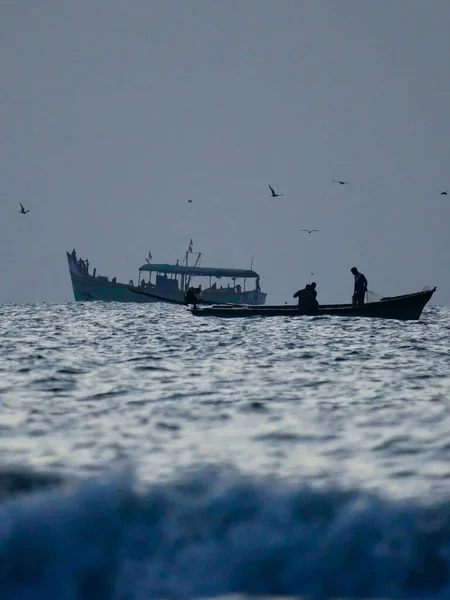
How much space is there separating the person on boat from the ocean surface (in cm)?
2244

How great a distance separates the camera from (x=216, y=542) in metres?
5.59

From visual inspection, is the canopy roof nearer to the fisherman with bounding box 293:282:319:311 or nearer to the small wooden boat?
the small wooden boat

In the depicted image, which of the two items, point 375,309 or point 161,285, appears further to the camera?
point 161,285

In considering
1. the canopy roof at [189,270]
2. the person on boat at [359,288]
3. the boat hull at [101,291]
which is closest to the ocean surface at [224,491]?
the person on boat at [359,288]

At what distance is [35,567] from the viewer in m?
5.26

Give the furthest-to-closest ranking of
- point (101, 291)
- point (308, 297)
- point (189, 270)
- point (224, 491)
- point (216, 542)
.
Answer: point (101, 291)
point (189, 270)
point (308, 297)
point (224, 491)
point (216, 542)

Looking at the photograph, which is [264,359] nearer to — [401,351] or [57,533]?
[401,351]

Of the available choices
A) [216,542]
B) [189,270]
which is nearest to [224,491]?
[216,542]

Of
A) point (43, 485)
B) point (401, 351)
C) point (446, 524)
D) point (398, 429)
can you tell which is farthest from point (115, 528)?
point (401, 351)

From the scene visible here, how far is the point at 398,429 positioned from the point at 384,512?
9.32 feet

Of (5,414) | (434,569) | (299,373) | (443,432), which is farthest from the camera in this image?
(299,373)

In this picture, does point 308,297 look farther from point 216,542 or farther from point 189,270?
point 189,270

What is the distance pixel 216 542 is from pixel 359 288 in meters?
29.6

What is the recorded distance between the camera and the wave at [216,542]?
4992 mm
